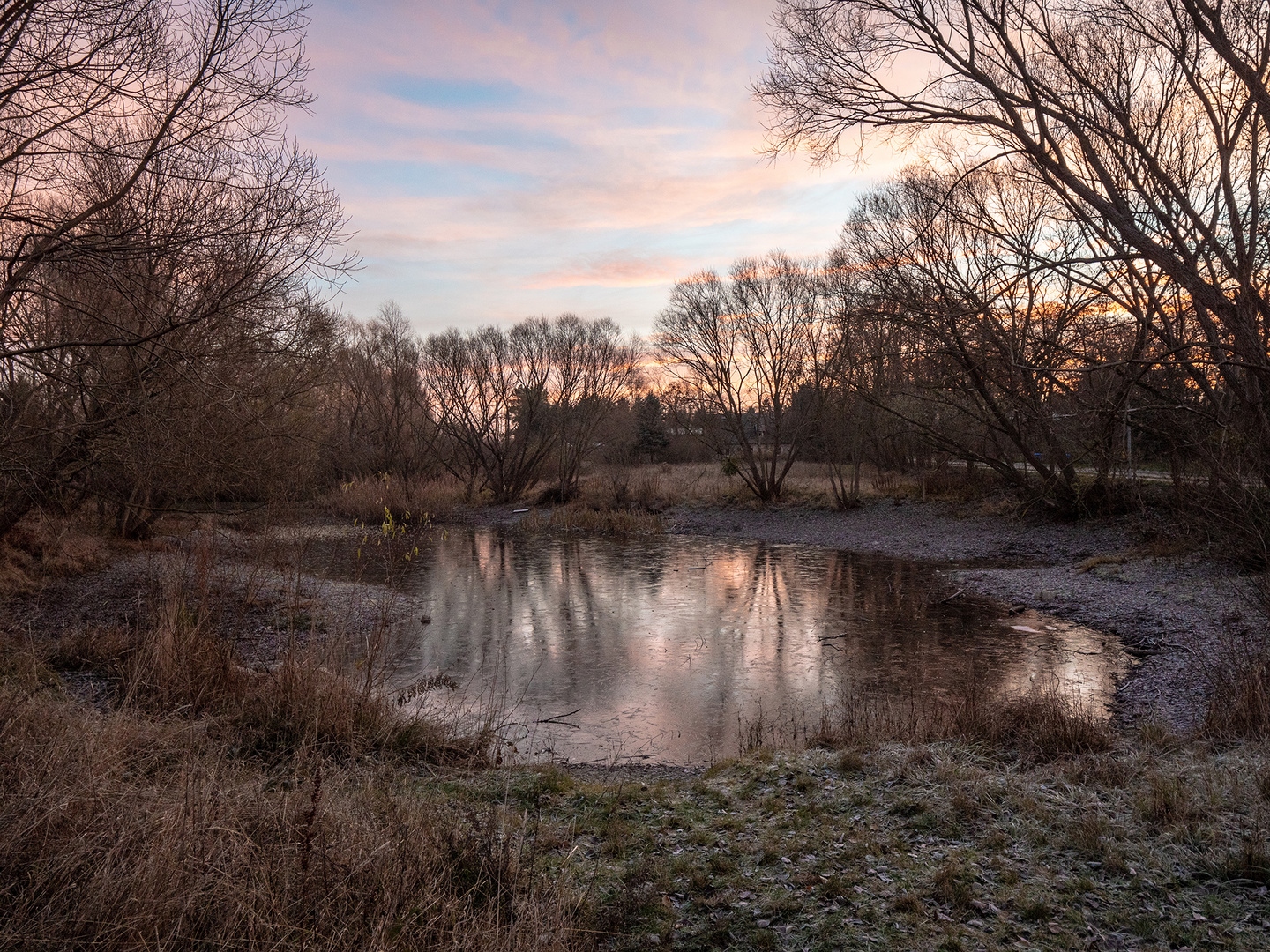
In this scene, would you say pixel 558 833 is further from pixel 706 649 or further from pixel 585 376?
pixel 585 376

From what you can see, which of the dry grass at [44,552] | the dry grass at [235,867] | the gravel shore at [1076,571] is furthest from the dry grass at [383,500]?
the dry grass at [235,867]

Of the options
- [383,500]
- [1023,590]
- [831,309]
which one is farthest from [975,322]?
[383,500]

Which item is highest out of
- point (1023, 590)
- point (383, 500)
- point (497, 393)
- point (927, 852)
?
point (497, 393)

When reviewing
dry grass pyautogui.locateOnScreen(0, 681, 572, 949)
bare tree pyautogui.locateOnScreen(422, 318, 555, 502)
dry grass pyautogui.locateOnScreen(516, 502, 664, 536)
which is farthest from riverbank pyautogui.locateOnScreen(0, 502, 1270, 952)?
bare tree pyautogui.locateOnScreen(422, 318, 555, 502)

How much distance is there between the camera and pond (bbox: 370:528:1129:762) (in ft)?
26.6

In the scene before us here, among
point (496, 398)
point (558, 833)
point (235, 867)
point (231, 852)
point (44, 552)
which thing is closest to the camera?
point (235, 867)

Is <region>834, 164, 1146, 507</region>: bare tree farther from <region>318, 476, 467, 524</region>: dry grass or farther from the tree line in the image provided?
<region>318, 476, 467, 524</region>: dry grass

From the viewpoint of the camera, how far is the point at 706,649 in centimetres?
1107

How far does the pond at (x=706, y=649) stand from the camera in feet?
26.6

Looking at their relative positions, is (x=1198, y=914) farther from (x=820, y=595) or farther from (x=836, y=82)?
(x=820, y=595)

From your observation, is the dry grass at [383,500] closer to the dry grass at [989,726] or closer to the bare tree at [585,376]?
the bare tree at [585,376]

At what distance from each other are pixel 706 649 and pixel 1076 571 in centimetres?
888

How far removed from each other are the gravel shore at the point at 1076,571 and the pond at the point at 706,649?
1.81 feet

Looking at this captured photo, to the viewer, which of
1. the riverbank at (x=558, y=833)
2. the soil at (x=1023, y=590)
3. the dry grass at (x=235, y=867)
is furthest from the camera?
the soil at (x=1023, y=590)
